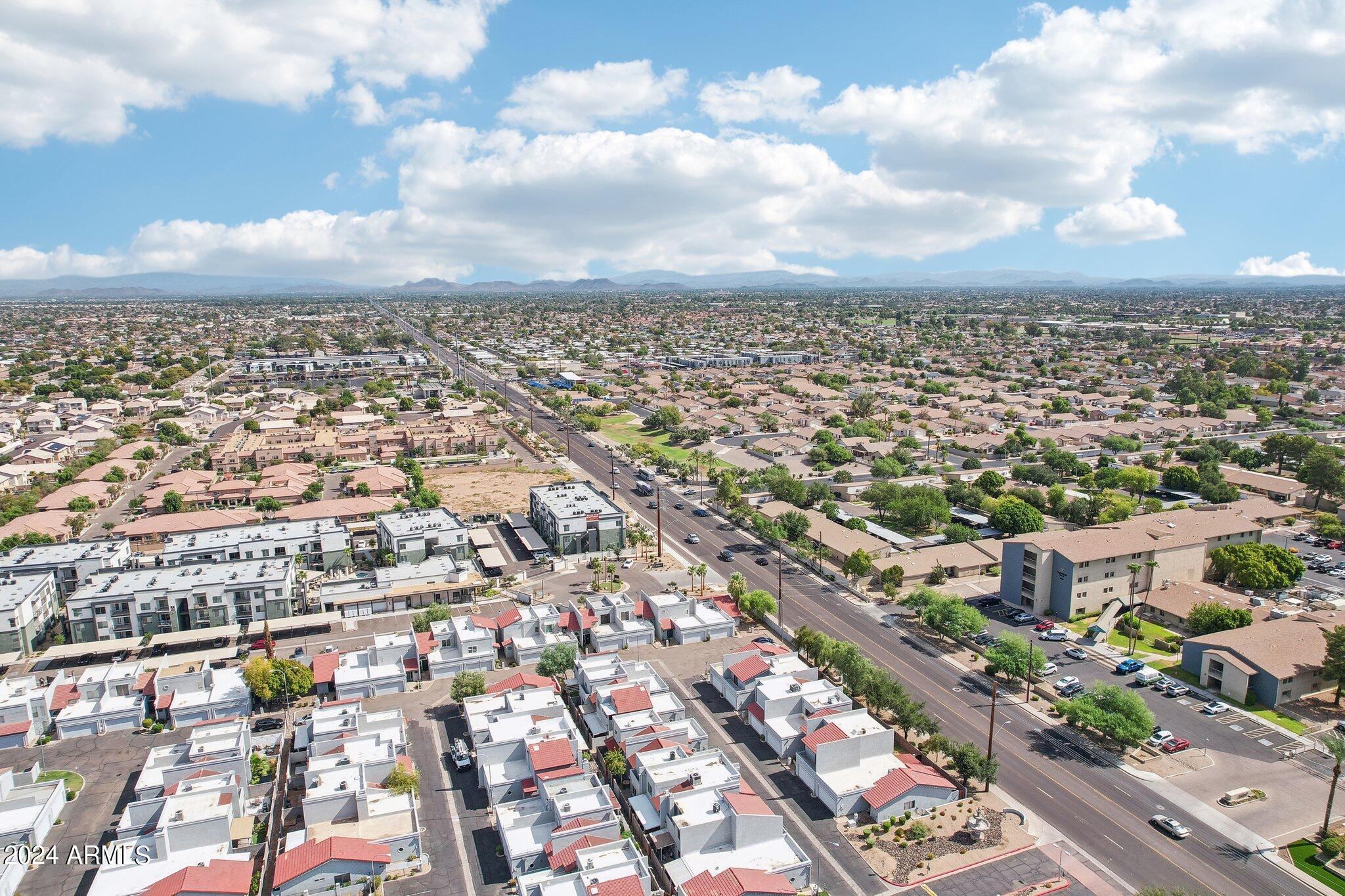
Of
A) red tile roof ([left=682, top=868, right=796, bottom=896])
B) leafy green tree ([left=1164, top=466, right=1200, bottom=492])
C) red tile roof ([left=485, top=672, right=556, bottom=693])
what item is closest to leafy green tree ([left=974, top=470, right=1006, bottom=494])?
leafy green tree ([left=1164, top=466, right=1200, bottom=492])

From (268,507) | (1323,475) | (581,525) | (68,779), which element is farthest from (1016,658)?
(268,507)

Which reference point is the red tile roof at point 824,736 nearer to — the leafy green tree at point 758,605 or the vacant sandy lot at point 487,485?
the leafy green tree at point 758,605

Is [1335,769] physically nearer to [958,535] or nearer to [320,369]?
[958,535]

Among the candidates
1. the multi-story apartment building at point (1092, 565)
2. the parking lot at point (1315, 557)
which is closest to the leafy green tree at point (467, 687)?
the multi-story apartment building at point (1092, 565)

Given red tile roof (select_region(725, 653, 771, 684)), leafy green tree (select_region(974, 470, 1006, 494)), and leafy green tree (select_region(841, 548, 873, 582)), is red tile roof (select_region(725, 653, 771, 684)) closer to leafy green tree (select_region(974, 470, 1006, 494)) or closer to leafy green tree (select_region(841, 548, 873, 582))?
leafy green tree (select_region(841, 548, 873, 582))

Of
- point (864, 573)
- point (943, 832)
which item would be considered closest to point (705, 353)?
point (864, 573)

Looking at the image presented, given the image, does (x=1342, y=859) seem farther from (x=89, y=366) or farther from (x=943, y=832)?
(x=89, y=366)
